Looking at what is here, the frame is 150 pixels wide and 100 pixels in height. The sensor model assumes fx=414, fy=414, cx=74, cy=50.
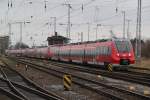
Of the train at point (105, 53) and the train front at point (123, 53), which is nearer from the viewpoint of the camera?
the train front at point (123, 53)

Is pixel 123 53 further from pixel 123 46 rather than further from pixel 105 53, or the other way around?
pixel 105 53

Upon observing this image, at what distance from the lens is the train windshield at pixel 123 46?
39.5 meters

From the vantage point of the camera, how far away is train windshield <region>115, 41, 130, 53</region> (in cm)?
3950

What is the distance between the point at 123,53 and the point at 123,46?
0.82 metres

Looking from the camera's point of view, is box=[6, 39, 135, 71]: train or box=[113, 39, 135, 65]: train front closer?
box=[113, 39, 135, 65]: train front

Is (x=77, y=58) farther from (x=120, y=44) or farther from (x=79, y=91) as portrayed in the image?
(x=79, y=91)

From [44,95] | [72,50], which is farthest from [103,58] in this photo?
[44,95]

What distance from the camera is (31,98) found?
709 inches

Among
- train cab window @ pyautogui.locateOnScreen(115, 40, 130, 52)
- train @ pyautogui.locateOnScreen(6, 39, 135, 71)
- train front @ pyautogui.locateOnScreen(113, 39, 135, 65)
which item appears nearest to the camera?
train front @ pyautogui.locateOnScreen(113, 39, 135, 65)

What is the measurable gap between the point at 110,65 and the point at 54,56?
36646 millimetres

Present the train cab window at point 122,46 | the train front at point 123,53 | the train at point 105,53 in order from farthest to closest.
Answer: the train cab window at point 122,46, the train at point 105,53, the train front at point 123,53

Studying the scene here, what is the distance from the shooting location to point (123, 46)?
131ft

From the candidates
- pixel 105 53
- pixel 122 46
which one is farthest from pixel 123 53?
pixel 105 53

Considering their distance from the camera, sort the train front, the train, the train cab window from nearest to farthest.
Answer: the train front → the train → the train cab window
